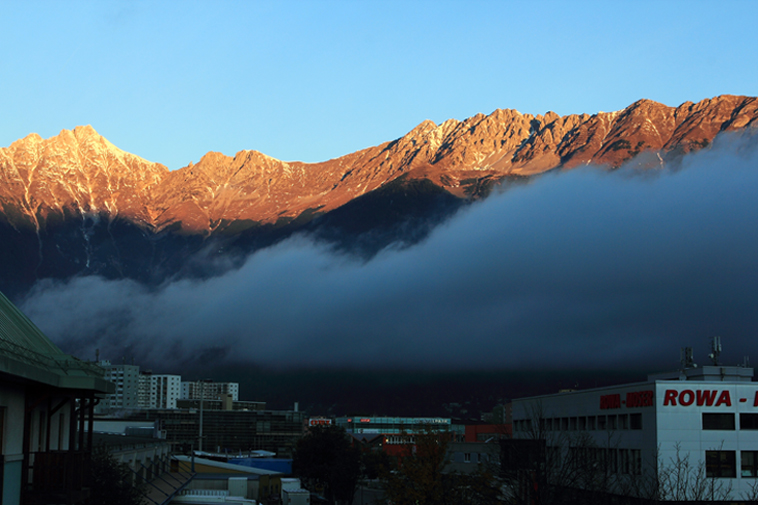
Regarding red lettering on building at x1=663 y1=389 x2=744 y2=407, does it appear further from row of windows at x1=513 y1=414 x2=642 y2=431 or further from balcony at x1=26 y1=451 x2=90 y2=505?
balcony at x1=26 y1=451 x2=90 y2=505

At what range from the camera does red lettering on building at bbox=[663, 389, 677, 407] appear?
64625 millimetres

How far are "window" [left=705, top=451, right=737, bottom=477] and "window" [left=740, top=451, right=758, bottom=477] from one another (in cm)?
71

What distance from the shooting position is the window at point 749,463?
63.8 metres

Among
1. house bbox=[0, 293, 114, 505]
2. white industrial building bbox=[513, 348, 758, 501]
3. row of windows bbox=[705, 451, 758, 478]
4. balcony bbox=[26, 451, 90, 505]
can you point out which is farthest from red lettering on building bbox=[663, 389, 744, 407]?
balcony bbox=[26, 451, 90, 505]

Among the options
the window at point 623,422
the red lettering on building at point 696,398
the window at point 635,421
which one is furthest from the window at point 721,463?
the window at point 623,422

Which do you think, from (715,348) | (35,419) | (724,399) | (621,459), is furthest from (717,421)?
(35,419)

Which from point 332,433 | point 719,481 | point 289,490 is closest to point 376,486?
point 332,433

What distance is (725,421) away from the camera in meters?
64.9

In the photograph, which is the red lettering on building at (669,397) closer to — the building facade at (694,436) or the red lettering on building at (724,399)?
the building facade at (694,436)

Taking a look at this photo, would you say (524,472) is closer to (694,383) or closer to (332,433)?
(694,383)

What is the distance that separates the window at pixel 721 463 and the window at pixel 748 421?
2.43 metres

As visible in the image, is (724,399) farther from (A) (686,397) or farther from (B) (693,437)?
(B) (693,437)

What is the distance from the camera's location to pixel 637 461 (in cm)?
6706

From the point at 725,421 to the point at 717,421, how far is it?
0.64m
